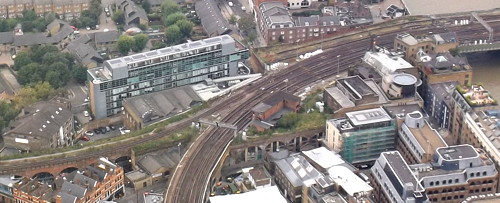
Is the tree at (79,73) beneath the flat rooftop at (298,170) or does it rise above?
above

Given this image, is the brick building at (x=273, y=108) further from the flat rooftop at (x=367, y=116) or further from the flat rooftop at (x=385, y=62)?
the flat rooftop at (x=385, y=62)

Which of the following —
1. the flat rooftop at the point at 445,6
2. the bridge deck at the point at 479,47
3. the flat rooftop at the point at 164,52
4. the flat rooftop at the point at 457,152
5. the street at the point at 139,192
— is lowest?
the street at the point at 139,192

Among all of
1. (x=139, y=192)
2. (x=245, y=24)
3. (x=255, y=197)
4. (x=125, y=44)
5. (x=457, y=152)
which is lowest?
(x=139, y=192)

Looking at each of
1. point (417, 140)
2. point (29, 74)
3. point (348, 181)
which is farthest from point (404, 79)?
point (29, 74)

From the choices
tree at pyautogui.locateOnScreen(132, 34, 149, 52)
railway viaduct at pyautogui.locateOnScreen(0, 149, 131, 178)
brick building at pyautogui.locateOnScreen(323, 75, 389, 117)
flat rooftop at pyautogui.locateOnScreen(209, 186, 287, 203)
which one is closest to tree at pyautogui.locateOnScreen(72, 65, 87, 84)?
tree at pyautogui.locateOnScreen(132, 34, 149, 52)

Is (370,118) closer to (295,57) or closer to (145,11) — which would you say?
(295,57)

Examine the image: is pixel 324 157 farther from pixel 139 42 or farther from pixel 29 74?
pixel 29 74

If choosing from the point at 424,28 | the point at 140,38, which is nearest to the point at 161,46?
the point at 140,38

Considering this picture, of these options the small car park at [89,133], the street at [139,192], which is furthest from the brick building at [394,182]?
the small car park at [89,133]
